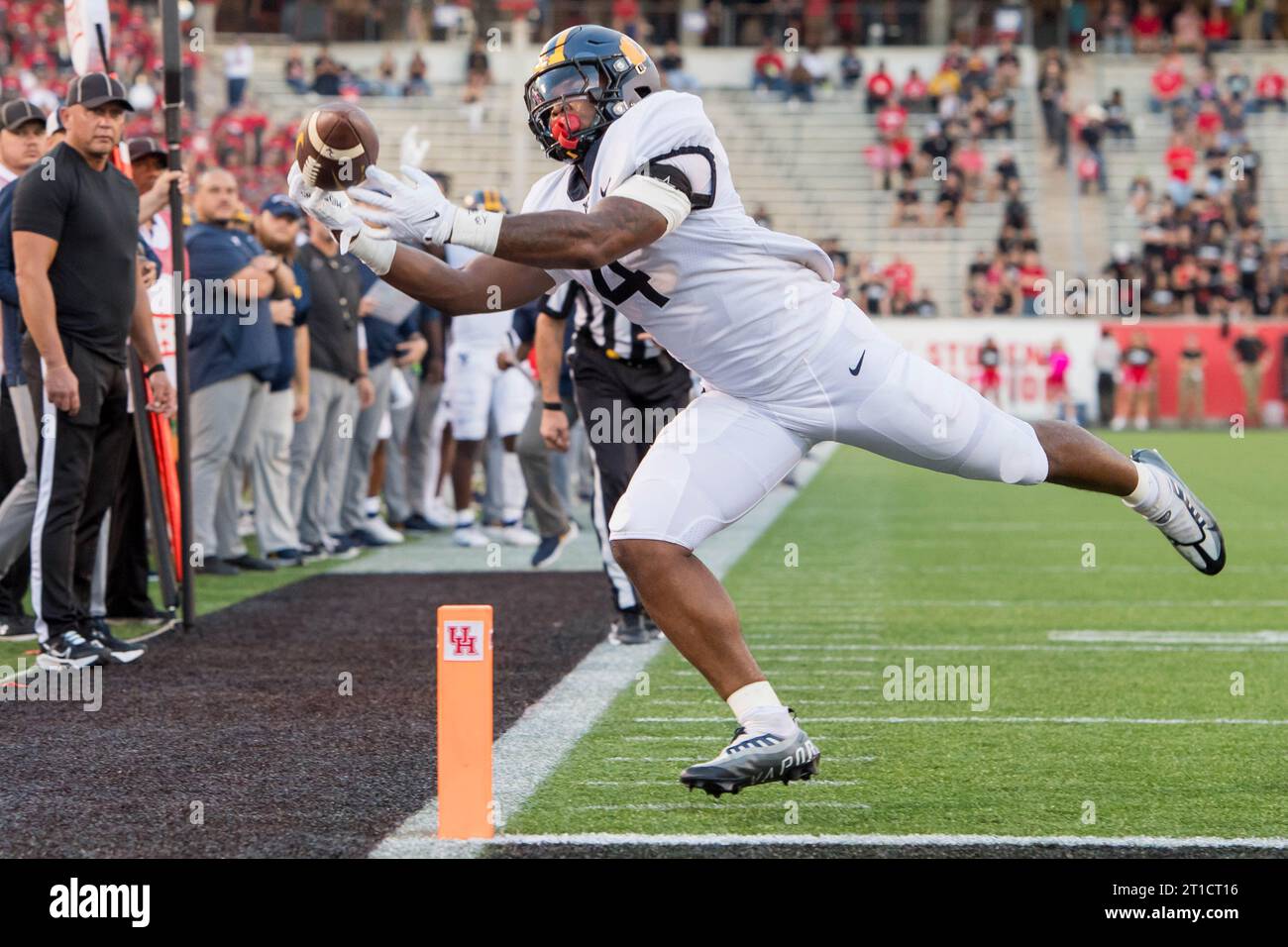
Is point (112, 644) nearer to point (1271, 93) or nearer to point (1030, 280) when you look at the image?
point (1030, 280)

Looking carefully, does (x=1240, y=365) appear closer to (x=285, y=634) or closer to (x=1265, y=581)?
(x=1265, y=581)

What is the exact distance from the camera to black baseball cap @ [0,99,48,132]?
755 cm

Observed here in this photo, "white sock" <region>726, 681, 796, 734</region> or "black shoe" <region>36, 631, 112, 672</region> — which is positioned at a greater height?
"white sock" <region>726, 681, 796, 734</region>

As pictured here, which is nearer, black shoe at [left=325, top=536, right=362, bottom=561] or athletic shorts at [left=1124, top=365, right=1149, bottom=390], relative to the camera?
black shoe at [left=325, top=536, right=362, bottom=561]

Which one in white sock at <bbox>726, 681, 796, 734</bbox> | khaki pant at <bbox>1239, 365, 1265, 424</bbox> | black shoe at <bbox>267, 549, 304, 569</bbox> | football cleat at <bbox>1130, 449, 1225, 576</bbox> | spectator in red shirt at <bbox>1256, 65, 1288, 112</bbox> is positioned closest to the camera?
white sock at <bbox>726, 681, 796, 734</bbox>

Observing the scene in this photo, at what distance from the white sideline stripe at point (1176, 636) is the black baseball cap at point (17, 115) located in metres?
4.51

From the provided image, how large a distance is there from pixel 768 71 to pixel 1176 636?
91.7ft

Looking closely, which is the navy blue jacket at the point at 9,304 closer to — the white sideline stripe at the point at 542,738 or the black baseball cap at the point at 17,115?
the black baseball cap at the point at 17,115

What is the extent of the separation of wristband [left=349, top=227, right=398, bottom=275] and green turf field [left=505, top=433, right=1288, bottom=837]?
4.15 ft

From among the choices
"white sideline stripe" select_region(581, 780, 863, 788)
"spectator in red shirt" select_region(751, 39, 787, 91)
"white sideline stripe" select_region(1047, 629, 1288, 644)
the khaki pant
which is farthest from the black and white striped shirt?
"spectator in red shirt" select_region(751, 39, 787, 91)

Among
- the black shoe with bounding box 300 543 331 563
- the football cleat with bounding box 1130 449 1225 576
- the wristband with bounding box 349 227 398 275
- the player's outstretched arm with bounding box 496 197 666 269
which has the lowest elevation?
the black shoe with bounding box 300 543 331 563

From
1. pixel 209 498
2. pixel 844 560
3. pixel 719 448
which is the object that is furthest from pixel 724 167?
pixel 844 560

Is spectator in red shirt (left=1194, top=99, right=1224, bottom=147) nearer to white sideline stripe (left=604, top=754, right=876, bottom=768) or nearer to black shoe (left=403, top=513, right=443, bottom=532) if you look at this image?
black shoe (left=403, top=513, right=443, bottom=532)

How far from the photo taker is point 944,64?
1328 inches
